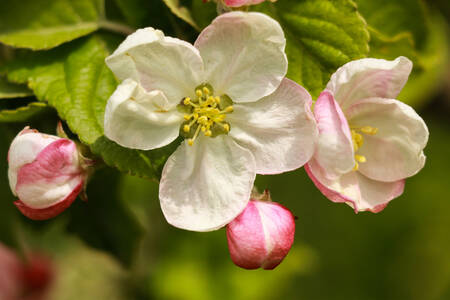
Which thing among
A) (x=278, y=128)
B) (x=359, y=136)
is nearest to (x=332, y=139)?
(x=278, y=128)

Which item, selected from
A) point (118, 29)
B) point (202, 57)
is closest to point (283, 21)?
point (202, 57)

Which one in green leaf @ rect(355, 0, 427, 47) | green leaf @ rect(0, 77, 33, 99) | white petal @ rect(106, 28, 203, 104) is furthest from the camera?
green leaf @ rect(355, 0, 427, 47)

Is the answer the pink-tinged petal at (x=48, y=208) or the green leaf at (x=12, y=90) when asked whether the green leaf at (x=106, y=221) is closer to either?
the green leaf at (x=12, y=90)

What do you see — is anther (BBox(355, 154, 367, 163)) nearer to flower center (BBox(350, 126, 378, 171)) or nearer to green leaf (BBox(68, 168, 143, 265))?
flower center (BBox(350, 126, 378, 171))

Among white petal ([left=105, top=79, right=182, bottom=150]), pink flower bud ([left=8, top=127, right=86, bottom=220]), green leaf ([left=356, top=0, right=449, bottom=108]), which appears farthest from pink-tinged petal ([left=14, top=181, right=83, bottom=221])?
green leaf ([left=356, top=0, right=449, bottom=108])

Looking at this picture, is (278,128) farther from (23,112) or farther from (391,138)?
(23,112)

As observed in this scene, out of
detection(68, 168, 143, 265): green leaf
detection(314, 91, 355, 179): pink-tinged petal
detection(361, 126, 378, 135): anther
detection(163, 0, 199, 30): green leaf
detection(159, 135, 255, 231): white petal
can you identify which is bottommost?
detection(68, 168, 143, 265): green leaf
